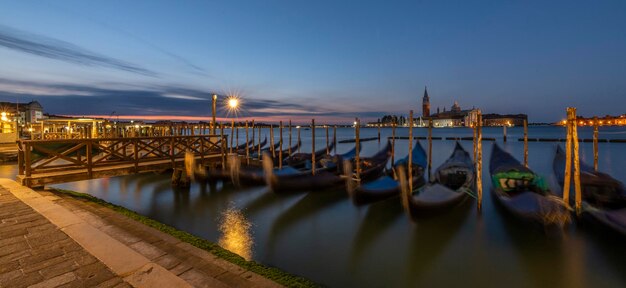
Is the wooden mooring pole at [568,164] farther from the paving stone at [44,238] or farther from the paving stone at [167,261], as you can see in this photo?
the paving stone at [44,238]

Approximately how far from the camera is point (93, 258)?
2986mm

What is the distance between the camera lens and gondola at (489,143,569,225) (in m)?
6.10

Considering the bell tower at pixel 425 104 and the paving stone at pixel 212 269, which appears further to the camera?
the bell tower at pixel 425 104

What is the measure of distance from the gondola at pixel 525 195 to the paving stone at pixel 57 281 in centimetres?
757

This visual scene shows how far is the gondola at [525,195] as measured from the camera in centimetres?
610

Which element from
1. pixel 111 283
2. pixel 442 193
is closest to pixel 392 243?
pixel 442 193

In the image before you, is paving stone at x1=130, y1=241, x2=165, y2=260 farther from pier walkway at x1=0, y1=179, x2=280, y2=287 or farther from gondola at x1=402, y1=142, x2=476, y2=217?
gondola at x1=402, y1=142, x2=476, y2=217

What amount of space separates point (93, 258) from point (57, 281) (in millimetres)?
437

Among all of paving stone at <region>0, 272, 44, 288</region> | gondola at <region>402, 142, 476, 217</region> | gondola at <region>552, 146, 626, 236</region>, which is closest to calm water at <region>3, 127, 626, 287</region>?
gondola at <region>552, 146, 626, 236</region>

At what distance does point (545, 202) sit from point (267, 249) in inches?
236

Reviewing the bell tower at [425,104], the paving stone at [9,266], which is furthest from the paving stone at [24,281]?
the bell tower at [425,104]

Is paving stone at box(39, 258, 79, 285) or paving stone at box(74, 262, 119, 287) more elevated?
paving stone at box(39, 258, 79, 285)

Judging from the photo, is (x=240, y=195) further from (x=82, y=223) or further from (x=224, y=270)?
(x=224, y=270)

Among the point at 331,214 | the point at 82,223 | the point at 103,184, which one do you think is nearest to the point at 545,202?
the point at 331,214
